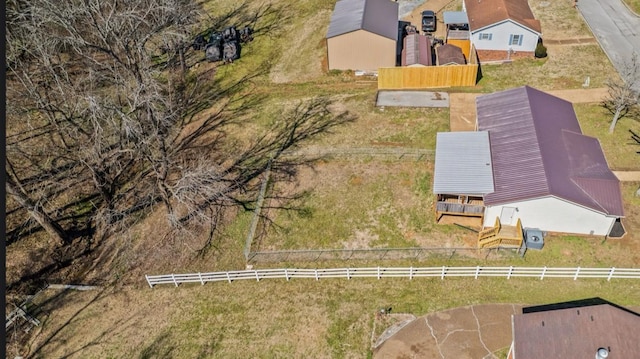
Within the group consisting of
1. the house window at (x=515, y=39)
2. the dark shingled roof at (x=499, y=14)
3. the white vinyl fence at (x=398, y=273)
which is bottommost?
the white vinyl fence at (x=398, y=273)

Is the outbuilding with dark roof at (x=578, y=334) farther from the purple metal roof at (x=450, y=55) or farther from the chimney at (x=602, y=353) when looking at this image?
the purple metal roof at (x=450, y=55)

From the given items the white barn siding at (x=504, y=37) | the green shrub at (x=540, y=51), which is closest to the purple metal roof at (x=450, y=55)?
the white barn siding at (x=504, y=37)

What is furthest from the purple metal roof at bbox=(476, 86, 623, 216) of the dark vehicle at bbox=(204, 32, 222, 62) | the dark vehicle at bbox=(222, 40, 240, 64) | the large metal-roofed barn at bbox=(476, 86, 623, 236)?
the dark vehicle at bbox=(204, 32, 222, 62)

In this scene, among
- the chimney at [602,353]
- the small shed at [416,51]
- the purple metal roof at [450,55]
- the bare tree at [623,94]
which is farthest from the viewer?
the purple metal roof at [450,55]

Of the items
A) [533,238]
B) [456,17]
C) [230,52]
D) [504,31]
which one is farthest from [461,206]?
[230,52]

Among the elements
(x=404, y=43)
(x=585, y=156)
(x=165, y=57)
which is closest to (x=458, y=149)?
(x=585, y=156)

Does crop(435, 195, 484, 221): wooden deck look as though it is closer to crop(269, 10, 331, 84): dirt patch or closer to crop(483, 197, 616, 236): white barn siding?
crop(483, 197, 616, 236): white barn siding
